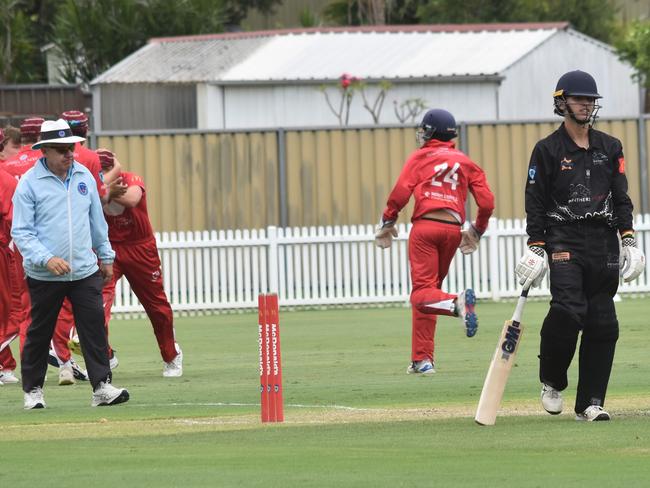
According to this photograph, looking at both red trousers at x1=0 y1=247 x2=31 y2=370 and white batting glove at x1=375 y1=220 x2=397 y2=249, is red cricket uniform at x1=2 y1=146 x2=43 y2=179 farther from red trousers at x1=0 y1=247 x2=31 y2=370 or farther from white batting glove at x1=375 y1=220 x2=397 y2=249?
white batting glove at x1=375 y1=220 x2=397 y2=249

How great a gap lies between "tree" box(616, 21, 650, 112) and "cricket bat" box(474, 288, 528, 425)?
28.3m

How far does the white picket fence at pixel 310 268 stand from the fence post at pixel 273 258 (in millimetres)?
14

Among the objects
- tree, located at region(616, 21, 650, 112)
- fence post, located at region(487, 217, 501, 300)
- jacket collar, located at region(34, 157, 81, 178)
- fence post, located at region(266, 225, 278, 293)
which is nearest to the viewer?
jacket collar, located at region(34, 157, 81, 178)

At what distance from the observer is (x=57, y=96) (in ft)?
133

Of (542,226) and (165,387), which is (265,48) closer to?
(165,387)

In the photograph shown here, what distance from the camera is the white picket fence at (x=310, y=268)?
80.9 ft

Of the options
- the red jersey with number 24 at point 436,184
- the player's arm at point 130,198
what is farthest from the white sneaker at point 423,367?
the player's arm at point 130,198

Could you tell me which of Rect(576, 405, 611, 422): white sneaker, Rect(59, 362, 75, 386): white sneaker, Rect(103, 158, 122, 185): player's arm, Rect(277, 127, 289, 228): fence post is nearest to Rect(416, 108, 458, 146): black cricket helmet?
Rect(103, 158, 122, 185): player's arm

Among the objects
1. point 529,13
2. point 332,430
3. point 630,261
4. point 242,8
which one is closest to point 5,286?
point 332,430

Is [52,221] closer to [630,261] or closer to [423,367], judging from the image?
[423,367]

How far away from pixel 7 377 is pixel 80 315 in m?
3.16

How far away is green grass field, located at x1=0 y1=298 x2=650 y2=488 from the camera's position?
8.77 m

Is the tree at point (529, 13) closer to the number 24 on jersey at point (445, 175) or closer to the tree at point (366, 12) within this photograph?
the tree at point (366, 12)

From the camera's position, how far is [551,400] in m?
11.0
